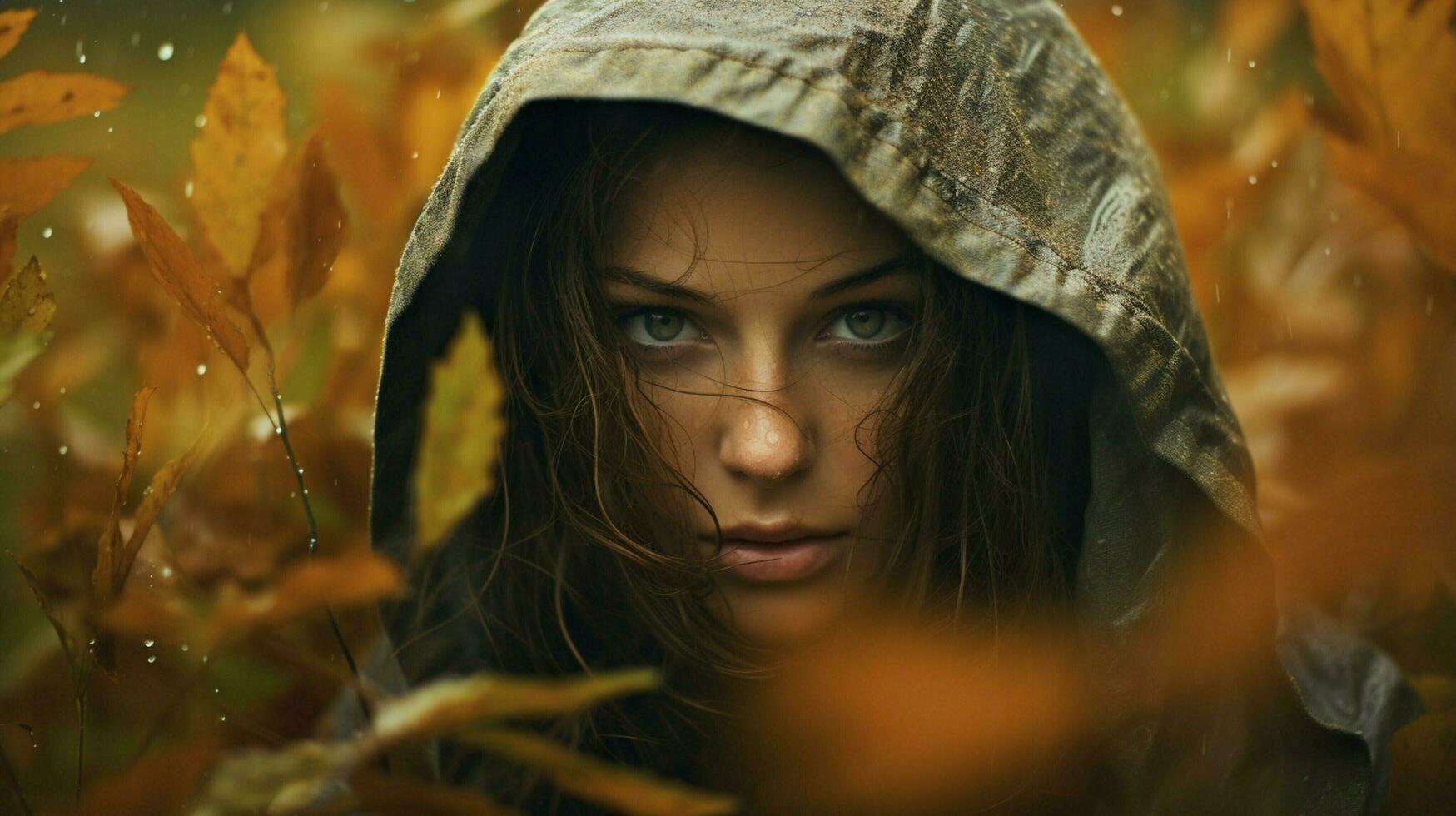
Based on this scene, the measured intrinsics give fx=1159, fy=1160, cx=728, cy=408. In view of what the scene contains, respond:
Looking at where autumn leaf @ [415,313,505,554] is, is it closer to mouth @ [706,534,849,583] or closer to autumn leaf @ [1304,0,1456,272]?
mouth @ [706,534,849,583]

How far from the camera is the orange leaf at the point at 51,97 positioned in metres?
0.60

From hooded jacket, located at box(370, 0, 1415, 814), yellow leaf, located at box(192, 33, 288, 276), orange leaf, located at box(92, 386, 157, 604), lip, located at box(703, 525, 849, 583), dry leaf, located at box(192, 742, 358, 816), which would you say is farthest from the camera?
lip, located at box(703, 525, 849, 583)

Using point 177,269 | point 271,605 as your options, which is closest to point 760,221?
point 177,269

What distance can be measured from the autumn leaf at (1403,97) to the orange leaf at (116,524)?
820 millimetres

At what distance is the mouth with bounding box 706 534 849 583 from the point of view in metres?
0.90

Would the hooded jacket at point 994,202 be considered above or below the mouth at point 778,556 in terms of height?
above

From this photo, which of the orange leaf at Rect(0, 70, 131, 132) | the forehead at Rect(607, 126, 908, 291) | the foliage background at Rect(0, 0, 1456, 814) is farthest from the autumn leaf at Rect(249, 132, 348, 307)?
the forehead at Rect(607, 126, 908, 291)

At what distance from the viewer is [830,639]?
3.15 feet

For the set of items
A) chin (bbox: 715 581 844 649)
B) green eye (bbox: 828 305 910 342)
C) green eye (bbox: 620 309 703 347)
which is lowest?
chin (bbox: 715 581 844 649)

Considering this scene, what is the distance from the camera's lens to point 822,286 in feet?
2.83

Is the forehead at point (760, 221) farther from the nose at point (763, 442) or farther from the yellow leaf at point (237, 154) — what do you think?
the yellow leaf at point (237, 154)

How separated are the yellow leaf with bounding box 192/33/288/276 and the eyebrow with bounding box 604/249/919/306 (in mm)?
287

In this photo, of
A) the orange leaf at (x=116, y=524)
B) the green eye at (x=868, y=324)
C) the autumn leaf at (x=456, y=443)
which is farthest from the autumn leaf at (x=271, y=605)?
the green eye at (x=868, y=324)

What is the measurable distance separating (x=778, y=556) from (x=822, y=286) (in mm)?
211
